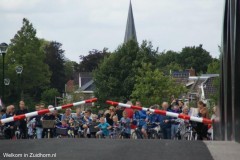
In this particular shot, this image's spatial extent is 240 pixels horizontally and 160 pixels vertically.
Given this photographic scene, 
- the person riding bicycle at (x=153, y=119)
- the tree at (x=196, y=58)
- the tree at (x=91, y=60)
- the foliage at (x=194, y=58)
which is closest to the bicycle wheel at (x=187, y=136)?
the person riding bicycle at (x=153, y=119)

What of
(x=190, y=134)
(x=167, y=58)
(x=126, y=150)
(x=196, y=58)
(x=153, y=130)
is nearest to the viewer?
(x=126, y=150)

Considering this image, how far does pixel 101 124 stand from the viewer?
80.5 ft

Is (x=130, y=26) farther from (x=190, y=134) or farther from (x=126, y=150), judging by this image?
(x=126, y=150)

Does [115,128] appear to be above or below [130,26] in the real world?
below

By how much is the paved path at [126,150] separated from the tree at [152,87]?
201 feet

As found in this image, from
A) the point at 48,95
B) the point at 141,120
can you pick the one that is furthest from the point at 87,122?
the point at 48,95

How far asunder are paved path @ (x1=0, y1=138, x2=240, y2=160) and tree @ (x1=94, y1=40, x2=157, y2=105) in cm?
6744

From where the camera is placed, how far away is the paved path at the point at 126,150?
10305 millimetres

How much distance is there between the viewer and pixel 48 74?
99.4 m

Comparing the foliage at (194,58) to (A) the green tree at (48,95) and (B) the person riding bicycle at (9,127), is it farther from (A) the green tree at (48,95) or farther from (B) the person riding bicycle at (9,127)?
(B) the person riding bicycle at (9,127)

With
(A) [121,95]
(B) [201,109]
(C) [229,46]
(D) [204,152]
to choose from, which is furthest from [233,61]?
(A) [121,95]

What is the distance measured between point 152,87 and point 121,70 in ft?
21.7

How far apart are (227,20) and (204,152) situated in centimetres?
421

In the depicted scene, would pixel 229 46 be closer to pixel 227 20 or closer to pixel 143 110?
pixel 227 20
